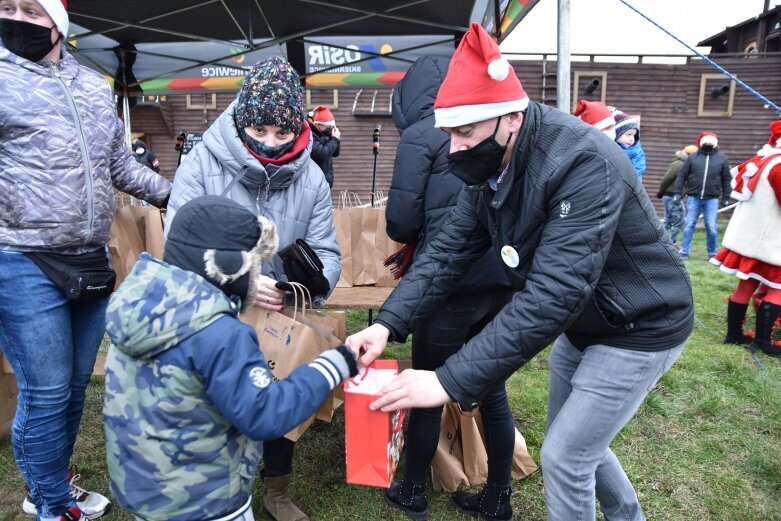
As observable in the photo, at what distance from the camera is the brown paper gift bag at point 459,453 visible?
2734 mm

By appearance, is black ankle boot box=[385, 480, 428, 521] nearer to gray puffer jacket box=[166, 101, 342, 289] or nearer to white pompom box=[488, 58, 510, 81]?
gray puffer jacket box=[166, 101, 342, 289]

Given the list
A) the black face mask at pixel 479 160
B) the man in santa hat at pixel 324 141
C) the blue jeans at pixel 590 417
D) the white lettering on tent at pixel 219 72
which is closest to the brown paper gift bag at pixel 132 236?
the black face mask at pixel 479 160

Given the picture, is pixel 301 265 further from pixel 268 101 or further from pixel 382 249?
pixel 382 249

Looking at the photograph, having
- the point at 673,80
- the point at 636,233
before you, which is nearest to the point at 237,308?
the point at 636,233

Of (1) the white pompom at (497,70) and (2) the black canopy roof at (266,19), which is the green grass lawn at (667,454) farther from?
(2) the black canopy roof at (266,19)

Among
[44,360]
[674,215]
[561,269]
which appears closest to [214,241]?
[561,269]

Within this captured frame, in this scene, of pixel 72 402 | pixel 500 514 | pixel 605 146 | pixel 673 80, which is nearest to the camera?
pixel 605 146

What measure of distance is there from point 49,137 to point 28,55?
296mm

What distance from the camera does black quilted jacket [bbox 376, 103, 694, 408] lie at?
1.43 meters

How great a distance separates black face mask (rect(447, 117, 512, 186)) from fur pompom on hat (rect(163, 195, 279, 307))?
0.64 metres

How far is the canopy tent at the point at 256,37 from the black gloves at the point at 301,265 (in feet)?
10.8

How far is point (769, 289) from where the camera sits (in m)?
4.69

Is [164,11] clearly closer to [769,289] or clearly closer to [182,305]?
[182,305]

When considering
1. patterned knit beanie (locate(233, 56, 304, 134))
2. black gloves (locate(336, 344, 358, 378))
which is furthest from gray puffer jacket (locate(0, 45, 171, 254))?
black gloves (locate(336, 344, 358, 378))
